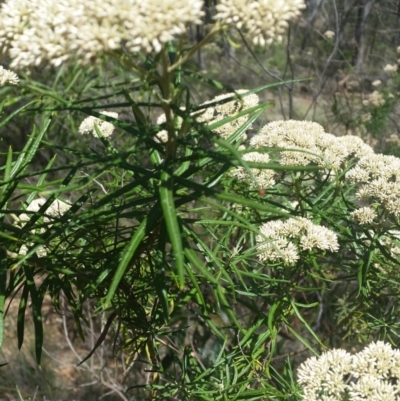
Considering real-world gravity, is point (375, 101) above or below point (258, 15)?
below

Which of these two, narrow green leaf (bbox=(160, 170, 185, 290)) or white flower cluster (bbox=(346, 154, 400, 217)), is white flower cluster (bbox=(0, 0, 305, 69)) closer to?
narrow green leaf (bbox=(160, 170, 185, 290))

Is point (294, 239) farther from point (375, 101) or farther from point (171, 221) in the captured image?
point (375, 101)

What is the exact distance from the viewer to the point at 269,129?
2.18m

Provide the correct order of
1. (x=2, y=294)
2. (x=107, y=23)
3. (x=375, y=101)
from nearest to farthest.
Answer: (x=107, y=23), (x=2, y=294), (x=375, y=101)

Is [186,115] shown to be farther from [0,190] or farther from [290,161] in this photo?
[290,161]

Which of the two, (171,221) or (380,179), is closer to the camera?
(171,221)

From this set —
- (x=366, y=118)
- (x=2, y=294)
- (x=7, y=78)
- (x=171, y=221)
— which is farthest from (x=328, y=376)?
(x=366, y=118)

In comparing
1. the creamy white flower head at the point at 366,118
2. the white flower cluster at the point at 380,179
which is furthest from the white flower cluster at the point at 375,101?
the white flower cluster at the point at 380,179

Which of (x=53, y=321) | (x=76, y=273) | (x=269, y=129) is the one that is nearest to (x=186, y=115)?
(x=76, y=273)

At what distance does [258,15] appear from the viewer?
3.56 feet

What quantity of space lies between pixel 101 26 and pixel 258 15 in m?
0.30

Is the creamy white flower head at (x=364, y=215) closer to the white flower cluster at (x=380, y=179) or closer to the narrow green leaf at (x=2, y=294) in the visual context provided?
the white flower cluster at (x=380, y=179)

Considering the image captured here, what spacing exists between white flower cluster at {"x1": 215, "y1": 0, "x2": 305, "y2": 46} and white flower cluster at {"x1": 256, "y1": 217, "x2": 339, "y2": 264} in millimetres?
757

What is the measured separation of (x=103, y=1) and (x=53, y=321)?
5183 millimetres
